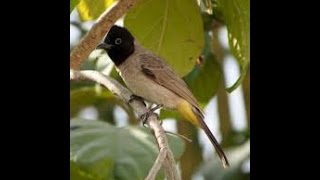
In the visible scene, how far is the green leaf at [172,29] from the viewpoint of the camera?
1906 millimetres

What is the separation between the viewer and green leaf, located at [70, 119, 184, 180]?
6.71 ft

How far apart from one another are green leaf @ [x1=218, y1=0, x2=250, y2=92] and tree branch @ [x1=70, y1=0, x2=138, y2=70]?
32cm

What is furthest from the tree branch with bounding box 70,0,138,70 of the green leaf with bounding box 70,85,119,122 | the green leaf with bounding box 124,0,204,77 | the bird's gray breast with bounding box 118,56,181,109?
the green leaf with bounding box 70,85,119,122

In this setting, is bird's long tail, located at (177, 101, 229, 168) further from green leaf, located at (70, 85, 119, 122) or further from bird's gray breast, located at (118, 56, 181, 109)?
green leaf, located at (70, 85, 119, 122)

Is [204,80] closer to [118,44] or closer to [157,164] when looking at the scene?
[118,44]

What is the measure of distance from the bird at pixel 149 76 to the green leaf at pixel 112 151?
0.11 metres

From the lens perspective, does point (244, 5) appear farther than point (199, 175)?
No

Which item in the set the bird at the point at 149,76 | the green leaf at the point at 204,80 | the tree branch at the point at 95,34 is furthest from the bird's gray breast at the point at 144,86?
the tree branch at the point at 95,34

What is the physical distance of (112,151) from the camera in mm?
2125

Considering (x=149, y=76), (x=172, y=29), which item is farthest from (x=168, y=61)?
(x=149, y=76)

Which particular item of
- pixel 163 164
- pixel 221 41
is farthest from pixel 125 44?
pixel 163 164
